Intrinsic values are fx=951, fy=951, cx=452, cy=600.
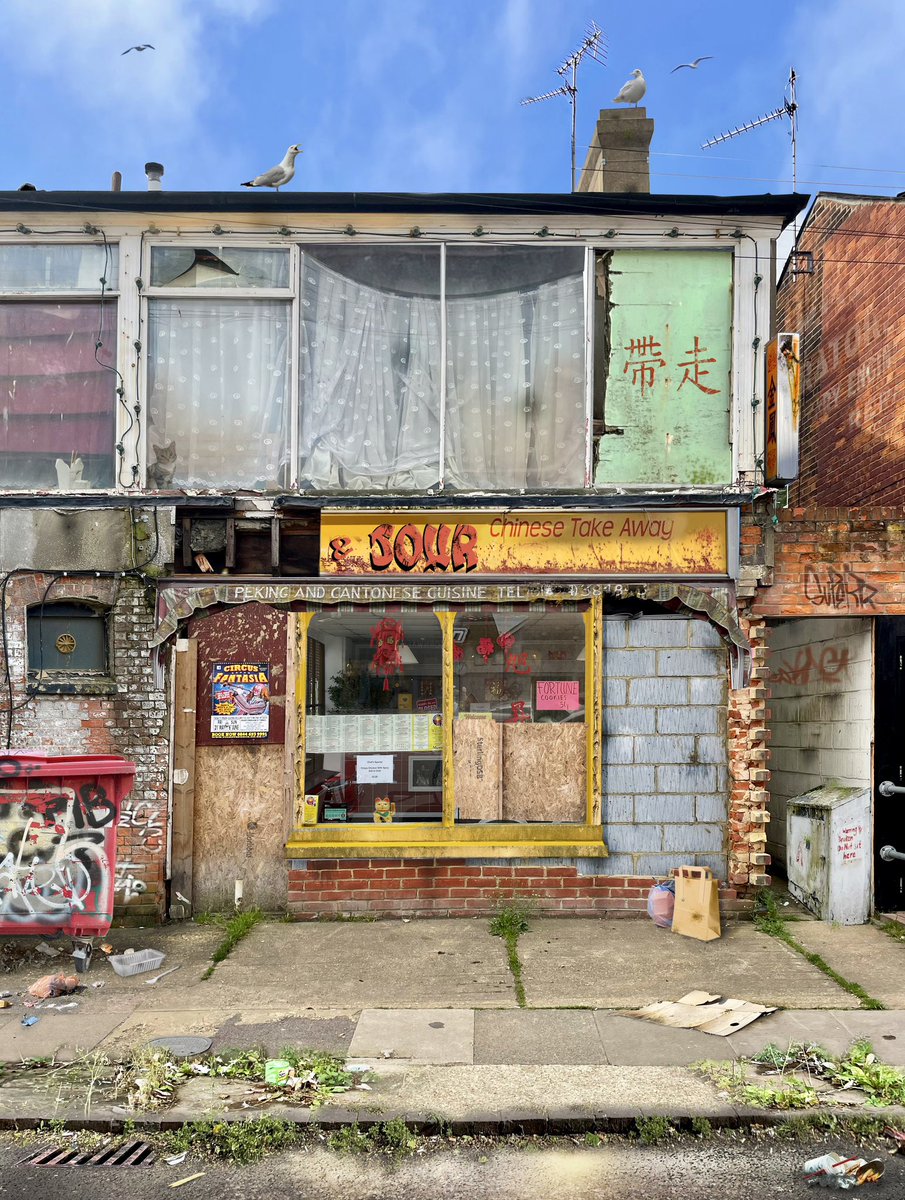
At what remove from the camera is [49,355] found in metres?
8.55

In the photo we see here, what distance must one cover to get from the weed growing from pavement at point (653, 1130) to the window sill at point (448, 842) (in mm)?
3587

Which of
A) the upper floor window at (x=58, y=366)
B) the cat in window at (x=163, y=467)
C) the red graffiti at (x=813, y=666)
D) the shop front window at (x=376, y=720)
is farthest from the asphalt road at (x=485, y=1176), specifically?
the upper floor window at (x=58, y=366)

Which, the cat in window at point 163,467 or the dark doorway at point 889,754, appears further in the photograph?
the cat in window at point 163,467

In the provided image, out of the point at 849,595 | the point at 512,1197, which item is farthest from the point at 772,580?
the point at 512,1197

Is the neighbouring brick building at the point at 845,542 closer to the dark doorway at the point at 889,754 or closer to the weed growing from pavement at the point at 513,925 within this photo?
the dark doorway at the point at 889,754

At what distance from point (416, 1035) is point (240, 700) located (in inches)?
141

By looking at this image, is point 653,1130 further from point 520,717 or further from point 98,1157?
point 520,717

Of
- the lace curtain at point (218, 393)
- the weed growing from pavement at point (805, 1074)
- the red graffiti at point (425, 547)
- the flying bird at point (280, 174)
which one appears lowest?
the weed growing from pavement at point (805, 1074)

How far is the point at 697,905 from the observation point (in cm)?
761

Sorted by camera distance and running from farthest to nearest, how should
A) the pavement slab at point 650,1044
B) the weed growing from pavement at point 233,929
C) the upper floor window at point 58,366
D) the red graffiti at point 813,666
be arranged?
the red graffiti at point 813,666 → the upper floor window at point 58,366 → the weed growing from pavement at point 233,929 → the pavement slab at point 650,1044

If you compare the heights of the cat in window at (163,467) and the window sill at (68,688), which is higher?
the cat in window at (163,467)

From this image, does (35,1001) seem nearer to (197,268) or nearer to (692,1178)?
(692,1178)

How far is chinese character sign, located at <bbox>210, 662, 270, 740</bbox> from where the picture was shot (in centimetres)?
828

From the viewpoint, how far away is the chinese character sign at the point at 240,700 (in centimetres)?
828
